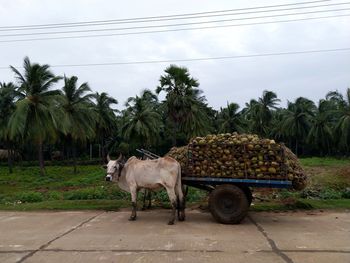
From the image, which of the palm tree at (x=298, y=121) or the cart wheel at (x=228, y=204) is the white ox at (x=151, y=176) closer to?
the cart wheel at (x=228, y=204)

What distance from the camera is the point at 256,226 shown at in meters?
10.9

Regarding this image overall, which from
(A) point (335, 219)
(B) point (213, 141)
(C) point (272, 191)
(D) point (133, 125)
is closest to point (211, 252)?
(B) point (213, 141)

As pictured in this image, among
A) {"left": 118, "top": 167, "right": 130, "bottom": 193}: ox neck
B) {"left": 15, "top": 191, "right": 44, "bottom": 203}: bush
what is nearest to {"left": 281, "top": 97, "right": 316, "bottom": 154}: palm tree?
{"left": 15, "top": 191, "right": 44, "bottom": 203}: bush

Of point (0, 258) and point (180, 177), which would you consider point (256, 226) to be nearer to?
point (180, 177)

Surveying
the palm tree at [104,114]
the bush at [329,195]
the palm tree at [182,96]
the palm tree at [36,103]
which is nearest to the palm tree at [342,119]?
the palm tree at [182,96]

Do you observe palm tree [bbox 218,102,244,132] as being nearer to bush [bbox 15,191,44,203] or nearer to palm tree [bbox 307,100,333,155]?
palm tree [bbox 307,100,333,155]

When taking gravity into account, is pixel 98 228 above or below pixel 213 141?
below

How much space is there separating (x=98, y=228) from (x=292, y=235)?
4341 millimetres

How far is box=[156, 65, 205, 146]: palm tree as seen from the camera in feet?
137

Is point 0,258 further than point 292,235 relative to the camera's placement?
No

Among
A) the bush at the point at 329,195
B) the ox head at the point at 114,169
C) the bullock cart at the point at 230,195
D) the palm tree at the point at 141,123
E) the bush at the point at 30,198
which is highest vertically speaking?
the palm tree at the point at 141,123

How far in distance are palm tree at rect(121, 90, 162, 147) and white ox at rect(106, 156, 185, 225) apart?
40431 mm

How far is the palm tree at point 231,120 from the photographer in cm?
6303

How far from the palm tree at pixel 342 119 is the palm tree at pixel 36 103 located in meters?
36.4
